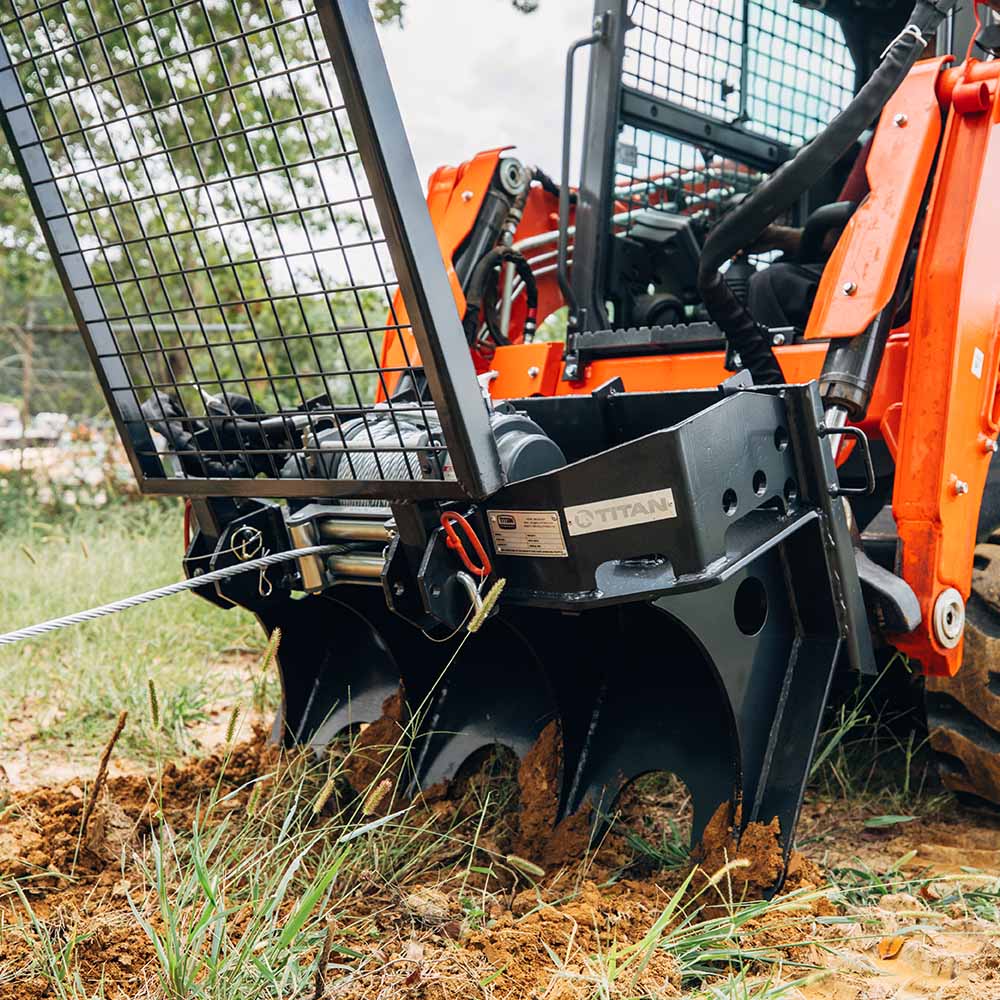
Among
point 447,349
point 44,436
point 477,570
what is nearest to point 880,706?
point 477,570

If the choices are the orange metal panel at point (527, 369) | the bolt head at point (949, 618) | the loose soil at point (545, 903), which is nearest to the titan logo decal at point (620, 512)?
the loose soil at point (545, 903)

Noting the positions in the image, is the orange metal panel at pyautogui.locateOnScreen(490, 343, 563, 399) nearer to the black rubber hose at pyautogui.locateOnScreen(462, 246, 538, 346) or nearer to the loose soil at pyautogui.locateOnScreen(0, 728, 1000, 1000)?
the black rubber hose at pyautogui.locateOnScreen(462, 246, 538, 346)

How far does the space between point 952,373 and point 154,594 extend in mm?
1580

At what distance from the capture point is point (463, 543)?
2006mm

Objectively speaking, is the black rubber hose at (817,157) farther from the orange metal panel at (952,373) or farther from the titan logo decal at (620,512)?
the titan logo decal at (620,512)

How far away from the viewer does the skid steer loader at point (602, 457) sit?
1.83 m

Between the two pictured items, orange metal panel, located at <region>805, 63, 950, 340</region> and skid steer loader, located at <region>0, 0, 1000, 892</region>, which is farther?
orange metal panel, located at <region>805, 63, 950, 340</region>

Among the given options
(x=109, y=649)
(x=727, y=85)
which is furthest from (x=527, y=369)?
(x=109, y=649)

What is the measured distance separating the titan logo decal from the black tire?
102 cm

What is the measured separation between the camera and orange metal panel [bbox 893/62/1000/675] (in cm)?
222

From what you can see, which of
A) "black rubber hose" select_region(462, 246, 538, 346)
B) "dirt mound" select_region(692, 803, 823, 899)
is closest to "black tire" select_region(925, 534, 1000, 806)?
"dirt mound" select_region(692, 803, 823, 899)

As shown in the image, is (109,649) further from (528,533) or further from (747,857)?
(747,857)

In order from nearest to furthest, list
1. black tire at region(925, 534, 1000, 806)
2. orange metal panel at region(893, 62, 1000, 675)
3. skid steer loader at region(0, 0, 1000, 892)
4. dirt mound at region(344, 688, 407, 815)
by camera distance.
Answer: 1. skid steer loader at region(0, 0, 1000, 892)
2. orange metal panel at region(893, 62, 1000, 675)
3. black tire at region(925, 534, 1000, 806)
4. dirt mound at region(344, 688, 407, 815)

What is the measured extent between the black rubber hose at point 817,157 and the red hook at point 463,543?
78 centimetres
